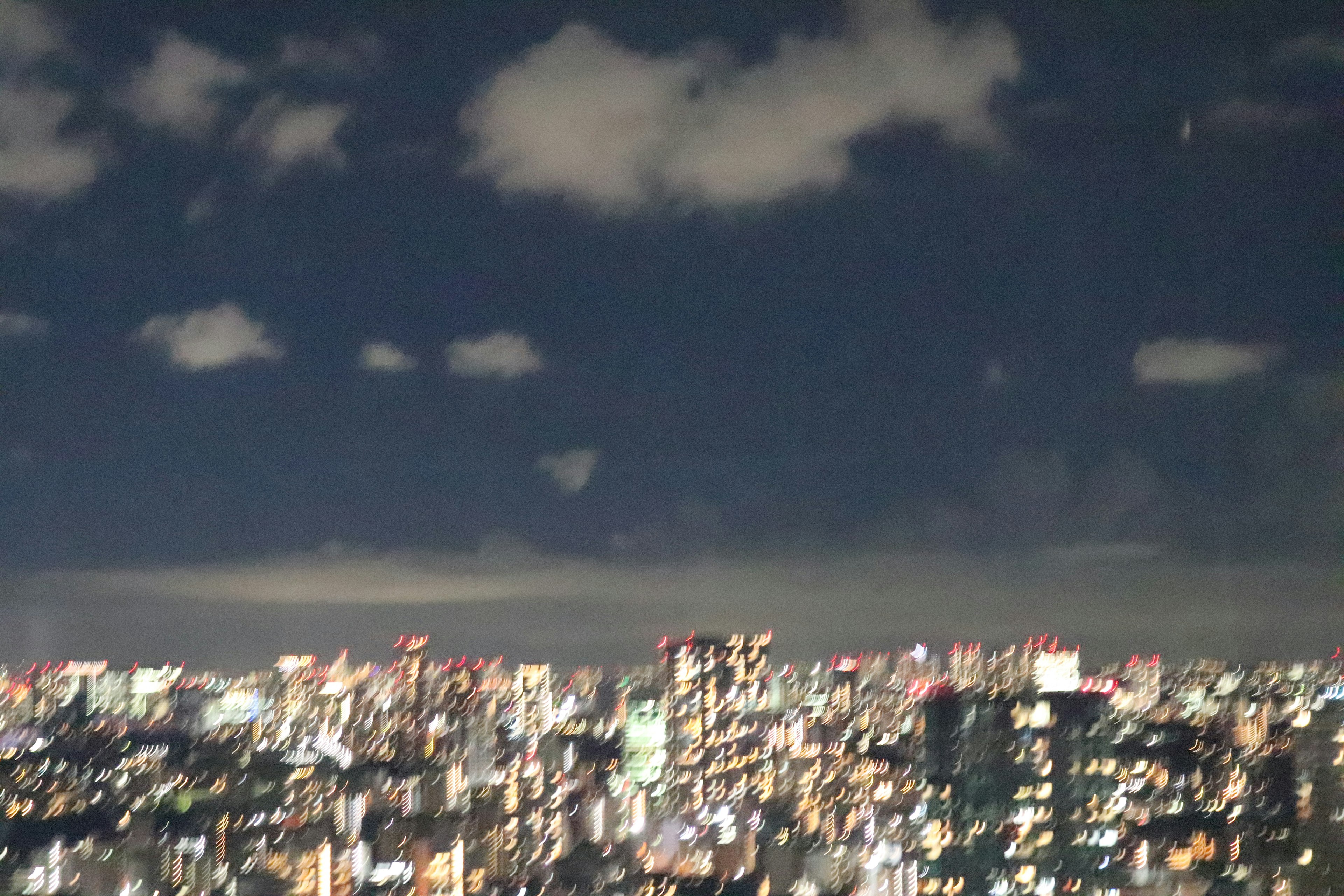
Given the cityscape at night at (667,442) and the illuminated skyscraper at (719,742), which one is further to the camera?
the illuminated skyscraper at (719,742)

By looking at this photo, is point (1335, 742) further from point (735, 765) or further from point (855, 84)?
point (855, 84)

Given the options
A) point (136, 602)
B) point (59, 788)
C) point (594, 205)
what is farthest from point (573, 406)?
point (59, 788)

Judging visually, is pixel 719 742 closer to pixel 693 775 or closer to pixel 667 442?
pixel 693 775

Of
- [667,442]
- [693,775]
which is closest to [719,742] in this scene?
[693,775]

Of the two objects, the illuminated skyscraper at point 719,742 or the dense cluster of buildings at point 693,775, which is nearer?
the dense cluster of buildings at point 693,775

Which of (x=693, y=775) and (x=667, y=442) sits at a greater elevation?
(x=667, y=442)

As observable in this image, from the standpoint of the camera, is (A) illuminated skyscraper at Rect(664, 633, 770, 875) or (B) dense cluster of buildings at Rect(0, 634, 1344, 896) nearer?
(B) dense cluster of buildings at Rect(0, 634, 1344, 896)

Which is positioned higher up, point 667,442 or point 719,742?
point 667,442

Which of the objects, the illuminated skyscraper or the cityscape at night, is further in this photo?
the illuminated skyscraper
